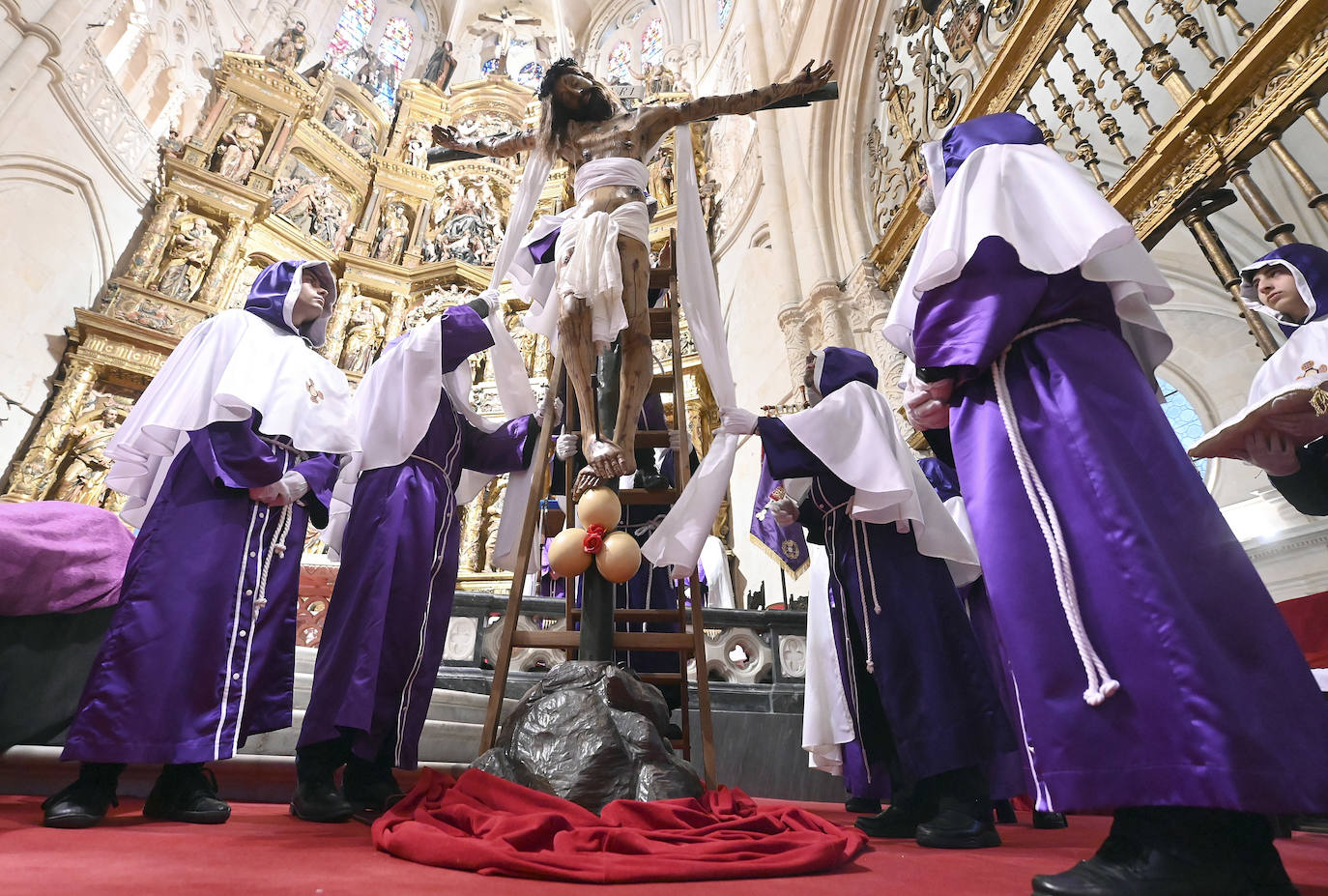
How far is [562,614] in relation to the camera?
386cm

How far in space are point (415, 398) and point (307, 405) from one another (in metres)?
0.35

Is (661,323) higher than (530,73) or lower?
lower

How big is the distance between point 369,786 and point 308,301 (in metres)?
1.71

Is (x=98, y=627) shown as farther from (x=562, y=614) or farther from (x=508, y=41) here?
(x=508, y=41)

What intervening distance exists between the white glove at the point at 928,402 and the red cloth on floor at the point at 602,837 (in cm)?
92

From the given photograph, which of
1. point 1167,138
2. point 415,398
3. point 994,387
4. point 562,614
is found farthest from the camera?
point 562,614

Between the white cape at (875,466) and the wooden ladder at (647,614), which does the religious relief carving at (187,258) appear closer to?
the wooden ladder at (647,614)

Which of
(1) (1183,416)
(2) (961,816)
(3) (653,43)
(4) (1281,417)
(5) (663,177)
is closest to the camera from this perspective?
(4) (1281,417)

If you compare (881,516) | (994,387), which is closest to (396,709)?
(881,516)

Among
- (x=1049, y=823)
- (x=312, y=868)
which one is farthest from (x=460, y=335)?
(x=1049, y=823)

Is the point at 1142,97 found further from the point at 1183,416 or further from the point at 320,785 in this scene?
the point at 320,785

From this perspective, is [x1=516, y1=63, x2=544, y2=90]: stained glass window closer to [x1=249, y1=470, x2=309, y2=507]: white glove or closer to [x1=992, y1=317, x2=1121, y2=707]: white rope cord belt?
[x1=249, y1=470, x2=309, y2=507]: white glove

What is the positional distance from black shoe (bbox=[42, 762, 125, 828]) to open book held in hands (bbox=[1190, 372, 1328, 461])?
8.89 feet

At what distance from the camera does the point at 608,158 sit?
274 centimetres
